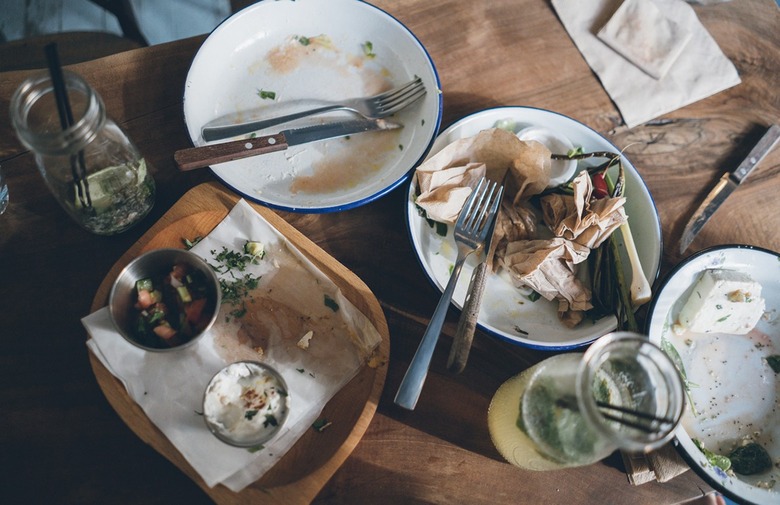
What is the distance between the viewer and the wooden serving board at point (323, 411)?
3.63 ft

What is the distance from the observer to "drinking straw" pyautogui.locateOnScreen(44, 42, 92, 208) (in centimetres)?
90

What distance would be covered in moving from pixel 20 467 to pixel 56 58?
768mm

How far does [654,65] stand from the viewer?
1.59 metres

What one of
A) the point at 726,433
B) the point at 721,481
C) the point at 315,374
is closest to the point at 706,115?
the point at 726,433

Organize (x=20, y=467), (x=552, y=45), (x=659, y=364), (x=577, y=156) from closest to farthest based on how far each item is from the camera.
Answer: (x=659, y=364) → (x=20, y=467) → (x=577, y=156) → (x=552, y=45)

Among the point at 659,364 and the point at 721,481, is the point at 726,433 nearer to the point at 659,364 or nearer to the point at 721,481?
the point at 721,481

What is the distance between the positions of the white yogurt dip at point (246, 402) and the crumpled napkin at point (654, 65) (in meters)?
1.13

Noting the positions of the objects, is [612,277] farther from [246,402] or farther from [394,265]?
[246,402]

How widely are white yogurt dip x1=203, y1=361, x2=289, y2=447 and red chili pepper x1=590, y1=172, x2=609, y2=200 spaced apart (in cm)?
80

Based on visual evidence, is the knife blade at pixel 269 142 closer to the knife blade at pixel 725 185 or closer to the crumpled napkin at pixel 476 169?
the crumpled napkin at pixel 476 169

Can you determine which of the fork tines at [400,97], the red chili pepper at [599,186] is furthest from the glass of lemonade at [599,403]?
the fork tines at [400,97]

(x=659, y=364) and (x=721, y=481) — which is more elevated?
(x=659, y=364)

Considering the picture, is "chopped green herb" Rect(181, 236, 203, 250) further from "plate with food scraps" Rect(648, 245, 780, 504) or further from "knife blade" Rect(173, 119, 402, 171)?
"plate with food scraps" Rect(648, 245, 780, 504)

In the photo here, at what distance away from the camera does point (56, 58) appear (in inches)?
35.6
